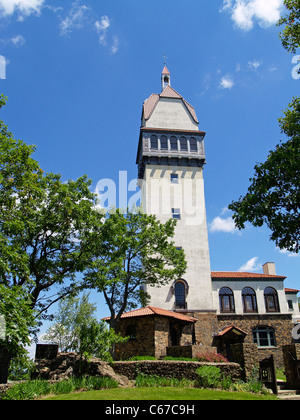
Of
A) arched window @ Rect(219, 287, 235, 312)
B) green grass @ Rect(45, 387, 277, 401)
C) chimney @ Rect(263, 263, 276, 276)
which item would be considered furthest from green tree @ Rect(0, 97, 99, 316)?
chimney @ Rect(263, 263, 276, 276)

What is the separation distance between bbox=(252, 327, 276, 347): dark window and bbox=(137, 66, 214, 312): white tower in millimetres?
5973

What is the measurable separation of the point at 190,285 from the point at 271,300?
33.2ft

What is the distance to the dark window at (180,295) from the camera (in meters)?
35.6

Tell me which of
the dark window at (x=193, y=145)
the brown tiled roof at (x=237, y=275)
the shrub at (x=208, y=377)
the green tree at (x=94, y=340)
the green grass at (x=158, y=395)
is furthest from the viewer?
the dark window at (x=193, y=145)

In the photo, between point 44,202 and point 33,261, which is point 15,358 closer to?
point 33,261

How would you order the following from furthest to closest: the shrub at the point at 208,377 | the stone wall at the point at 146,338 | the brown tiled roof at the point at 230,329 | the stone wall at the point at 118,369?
the brown tiled roof at the point at 230,329
the stone wall at the point at 146,338
the stone wall at the point at 118,369
the shrub at the point at 208,377

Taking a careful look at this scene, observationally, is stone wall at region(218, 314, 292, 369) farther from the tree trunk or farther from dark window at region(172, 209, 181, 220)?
the tree trunk

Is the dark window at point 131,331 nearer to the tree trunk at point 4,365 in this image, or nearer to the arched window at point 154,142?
the tree trunk at point 4,365

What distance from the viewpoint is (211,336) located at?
34.4 metres

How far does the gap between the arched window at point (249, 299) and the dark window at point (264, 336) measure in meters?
2.21

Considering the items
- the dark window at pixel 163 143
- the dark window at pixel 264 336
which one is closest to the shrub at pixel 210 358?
the dark window at pixel 264 336

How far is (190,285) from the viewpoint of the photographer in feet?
120
